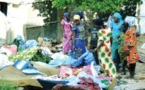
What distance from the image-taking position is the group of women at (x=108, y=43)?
11.2m

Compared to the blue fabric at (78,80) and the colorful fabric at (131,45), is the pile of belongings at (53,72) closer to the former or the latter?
the blue fabric at (78,80)

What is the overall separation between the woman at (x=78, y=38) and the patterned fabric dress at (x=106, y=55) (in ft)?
2.76

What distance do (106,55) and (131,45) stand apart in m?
0.66

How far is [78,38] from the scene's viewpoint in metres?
12.0

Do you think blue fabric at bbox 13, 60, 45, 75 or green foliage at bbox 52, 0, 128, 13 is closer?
blue fabric at bbox 13, 60, 45, 75

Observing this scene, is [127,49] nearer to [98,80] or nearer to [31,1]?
[98,80]

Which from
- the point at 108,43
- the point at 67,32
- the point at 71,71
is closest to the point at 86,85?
the point at 71,71

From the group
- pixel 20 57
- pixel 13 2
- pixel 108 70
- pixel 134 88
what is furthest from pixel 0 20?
pixel 134 88

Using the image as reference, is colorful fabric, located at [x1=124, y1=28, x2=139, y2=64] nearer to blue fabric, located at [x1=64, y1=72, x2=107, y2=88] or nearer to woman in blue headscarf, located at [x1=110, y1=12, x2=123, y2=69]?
woman in blue headscarf, located at [x1=110, y1=12, x2=123, y2=69]

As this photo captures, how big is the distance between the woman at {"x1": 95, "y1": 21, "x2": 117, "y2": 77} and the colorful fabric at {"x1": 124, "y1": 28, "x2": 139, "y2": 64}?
46 cm

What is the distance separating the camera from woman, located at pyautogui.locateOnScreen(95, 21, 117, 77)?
1113 cm

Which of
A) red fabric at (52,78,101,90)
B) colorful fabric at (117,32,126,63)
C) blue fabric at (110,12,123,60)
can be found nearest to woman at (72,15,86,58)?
blue fabric at (110,12,123,60)

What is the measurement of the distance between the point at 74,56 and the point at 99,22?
47.7 inches

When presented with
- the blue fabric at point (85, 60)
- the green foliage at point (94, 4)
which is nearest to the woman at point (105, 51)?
the blue fabric at point (85, 60)
